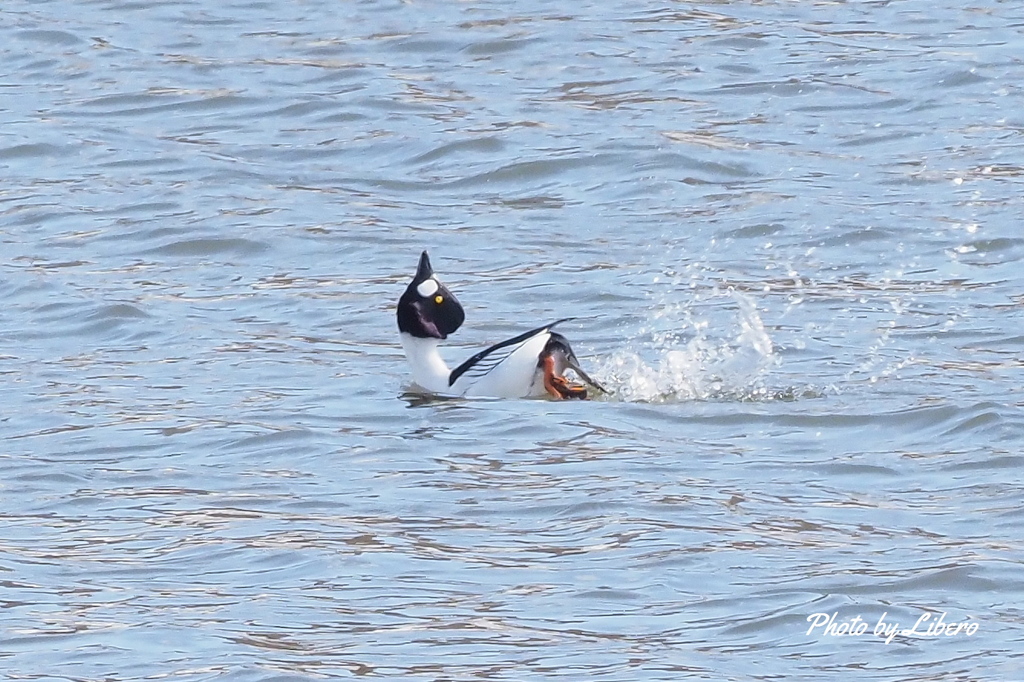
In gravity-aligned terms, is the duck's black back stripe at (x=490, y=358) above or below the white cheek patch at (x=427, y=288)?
below

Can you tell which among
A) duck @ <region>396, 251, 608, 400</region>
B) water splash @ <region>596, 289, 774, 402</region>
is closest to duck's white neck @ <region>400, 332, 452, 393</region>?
duck @ <region>396, 251, 608, 400</region>

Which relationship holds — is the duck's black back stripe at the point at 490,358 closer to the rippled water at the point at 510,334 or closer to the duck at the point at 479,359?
the duck at the point at 479,359

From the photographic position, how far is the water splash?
10.1 m

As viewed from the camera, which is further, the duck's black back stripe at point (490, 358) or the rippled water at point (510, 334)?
the duck's black back stripe at point (490, 358)

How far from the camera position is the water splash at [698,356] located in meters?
10.1

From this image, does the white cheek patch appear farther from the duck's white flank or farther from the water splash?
the water splash

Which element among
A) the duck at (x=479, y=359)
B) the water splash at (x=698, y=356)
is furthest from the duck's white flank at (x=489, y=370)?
the water splash at (x=698, y=356)

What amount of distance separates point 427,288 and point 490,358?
55cm

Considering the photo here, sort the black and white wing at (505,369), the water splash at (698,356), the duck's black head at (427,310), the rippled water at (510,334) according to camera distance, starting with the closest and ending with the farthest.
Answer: the rippled water at (510,334) → the black and white wing at (505,369) → the water splash at (698,356) → the duck's black head at (427,310)

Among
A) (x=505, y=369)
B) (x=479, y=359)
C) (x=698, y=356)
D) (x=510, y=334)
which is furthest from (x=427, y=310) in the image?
(x=698, y=356)

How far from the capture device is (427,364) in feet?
34.0

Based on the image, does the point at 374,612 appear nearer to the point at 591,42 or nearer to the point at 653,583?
the point at 653,583

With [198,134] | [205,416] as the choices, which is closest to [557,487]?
[205,416]

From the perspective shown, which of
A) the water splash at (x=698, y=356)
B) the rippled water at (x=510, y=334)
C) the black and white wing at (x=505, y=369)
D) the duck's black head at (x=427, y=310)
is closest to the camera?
the rippled water at (x=510, y=334)
